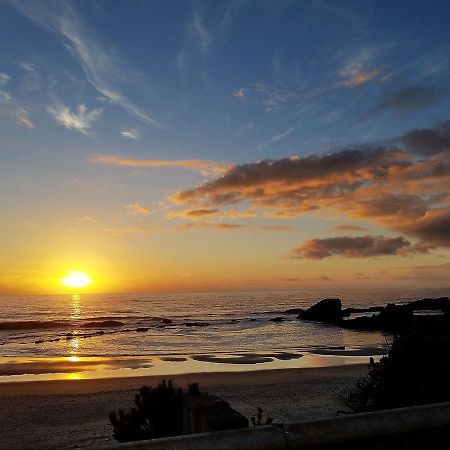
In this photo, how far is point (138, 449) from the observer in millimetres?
2779

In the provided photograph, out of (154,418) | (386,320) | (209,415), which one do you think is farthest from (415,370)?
(386,320)

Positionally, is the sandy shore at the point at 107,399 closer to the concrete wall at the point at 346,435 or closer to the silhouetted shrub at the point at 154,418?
the silhouetted shrub at the point at 154,418

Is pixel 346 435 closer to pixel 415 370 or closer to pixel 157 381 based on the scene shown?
pixel 415 370

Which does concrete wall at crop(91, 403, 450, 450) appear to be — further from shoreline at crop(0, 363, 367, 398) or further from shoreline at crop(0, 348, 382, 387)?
shoreline at crop(0, 348, 382, 387)

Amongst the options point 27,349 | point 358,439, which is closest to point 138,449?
point 358,439

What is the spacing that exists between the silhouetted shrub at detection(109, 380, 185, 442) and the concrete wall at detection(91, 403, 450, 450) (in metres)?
4.46

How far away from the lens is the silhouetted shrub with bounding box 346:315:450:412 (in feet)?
24.4

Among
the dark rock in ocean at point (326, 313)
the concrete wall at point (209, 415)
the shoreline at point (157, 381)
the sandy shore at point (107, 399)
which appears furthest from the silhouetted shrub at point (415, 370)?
the dark rock in ocean at point (326, 313)

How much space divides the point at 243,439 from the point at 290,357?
2836 centimetres

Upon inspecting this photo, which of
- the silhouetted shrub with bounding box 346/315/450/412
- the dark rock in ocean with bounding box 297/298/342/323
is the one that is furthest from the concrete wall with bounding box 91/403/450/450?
the dark rock in ocean with bounding box 297/298/342/323

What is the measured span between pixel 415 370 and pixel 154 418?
14.4 ft

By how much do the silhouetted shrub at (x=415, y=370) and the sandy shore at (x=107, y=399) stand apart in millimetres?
5302

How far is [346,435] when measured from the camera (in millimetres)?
3246

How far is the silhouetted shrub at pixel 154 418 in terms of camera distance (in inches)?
293
